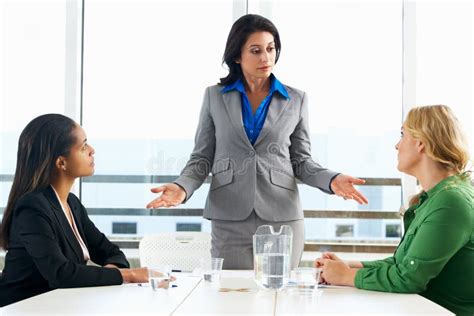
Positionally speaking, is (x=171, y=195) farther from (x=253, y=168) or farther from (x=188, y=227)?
(x=188, y=227)

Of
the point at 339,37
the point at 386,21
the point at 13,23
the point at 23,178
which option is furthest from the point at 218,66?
the point at 23,178

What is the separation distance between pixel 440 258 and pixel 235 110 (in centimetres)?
125

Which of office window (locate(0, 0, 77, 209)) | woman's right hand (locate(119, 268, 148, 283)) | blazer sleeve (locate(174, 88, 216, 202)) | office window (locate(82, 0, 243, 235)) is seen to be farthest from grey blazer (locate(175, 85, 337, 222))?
office window (locate(0, 0, 77, 209))

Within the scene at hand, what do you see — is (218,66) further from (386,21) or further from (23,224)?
(23,224)

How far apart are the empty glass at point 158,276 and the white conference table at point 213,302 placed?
0.02 meters

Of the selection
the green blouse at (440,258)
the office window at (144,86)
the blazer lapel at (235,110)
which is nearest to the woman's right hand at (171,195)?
the blazer lapel at (235,110)

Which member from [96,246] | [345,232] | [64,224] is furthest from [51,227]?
[345,232]

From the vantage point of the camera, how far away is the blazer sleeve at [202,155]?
3.06 metres

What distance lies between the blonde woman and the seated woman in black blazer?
724 mm

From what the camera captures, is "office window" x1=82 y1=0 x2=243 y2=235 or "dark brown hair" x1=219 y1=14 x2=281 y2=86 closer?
"dark brown hair" x1=219 y1=14 x2=281 y2=86

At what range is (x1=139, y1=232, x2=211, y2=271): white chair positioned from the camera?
3330mm

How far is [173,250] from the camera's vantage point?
10.9 ft

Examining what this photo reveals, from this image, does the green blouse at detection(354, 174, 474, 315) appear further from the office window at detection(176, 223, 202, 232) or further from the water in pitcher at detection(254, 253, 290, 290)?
the office window at detection(176, 223, 202, 232)

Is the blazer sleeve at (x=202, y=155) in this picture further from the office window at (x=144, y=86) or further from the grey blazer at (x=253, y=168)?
the office window at (x=144, y=86)
